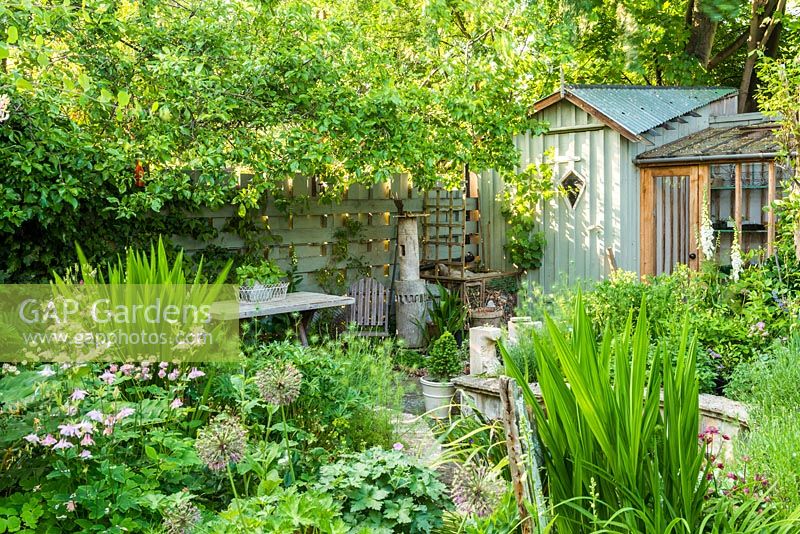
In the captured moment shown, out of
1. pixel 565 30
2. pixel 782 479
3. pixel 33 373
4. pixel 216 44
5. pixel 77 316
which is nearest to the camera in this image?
pixel 782 479

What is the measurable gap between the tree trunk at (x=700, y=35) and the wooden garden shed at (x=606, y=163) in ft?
7.71

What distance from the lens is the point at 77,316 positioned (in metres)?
3.88

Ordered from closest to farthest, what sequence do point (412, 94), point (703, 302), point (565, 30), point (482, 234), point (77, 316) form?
point (77, 316) < point (703, 302) < point (412, 94) < point (565, 30) < point (482, 234)

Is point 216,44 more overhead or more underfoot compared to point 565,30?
more underfoot

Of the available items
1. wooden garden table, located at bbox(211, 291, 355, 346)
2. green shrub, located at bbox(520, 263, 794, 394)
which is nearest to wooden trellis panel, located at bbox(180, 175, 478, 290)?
wooden garden table, located at bbox(211, 291, 355, 346)

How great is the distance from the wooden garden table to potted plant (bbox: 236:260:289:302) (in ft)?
0.22

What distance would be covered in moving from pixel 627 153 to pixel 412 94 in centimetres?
298

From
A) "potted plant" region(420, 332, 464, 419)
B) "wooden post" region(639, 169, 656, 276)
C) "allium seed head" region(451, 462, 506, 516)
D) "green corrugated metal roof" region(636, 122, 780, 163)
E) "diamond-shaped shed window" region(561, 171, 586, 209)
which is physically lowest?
"potted plant" region(420, 332, 464, 419)

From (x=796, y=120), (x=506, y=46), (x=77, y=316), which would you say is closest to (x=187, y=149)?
(x=77, y=316)

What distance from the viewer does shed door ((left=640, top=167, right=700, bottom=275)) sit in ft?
27.6

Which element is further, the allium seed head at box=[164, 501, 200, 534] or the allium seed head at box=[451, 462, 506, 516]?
the allium seed head at box=[451, 462, 506, 516]

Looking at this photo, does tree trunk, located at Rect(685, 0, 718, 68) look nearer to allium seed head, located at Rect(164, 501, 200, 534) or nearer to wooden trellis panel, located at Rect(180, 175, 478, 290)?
wooden trellis panel, located at Rect(180, 175, 478, 290)

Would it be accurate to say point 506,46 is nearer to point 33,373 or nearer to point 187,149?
point 187,149

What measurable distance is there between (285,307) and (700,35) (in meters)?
8.89
